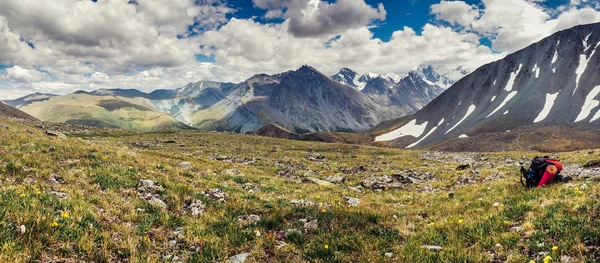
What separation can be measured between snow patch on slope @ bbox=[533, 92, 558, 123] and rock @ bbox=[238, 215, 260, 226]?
7801 inches

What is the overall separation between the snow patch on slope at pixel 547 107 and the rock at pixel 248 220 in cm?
19814

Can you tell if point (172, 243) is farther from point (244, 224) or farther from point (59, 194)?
point (59, 194)

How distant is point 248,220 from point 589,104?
674ft

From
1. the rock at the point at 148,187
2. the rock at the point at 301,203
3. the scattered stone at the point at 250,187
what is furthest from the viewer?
the scattered stone at the point at 250,187

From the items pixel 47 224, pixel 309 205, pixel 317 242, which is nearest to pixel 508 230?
pixel 317 242

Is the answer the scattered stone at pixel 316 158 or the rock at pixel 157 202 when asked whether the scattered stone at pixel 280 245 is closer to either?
the rock at pixel 157 202

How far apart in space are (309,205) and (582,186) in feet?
33.8

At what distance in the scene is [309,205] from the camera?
12477mm

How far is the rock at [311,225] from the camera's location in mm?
9441

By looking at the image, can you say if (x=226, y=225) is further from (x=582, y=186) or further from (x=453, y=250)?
(x=582, y=186)

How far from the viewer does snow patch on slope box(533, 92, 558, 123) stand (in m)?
157

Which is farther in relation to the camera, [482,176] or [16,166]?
[482,176]

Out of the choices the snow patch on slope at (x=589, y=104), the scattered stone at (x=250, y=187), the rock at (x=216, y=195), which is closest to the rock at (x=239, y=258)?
the rock at (x=216, y=195)

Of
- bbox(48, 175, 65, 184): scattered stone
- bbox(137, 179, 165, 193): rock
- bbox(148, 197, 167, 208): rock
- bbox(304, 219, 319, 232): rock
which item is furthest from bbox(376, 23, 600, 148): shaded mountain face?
bbox(48, 175, 65, 184): scattered stone
